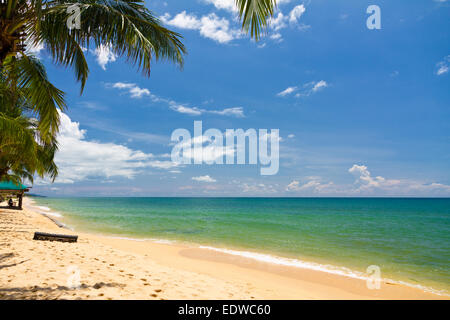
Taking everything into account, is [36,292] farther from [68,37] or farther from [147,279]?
[68,37]

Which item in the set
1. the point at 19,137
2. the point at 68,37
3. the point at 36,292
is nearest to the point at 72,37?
the point at 68,37

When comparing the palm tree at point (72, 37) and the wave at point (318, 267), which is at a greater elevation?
the palm tree at point (72, 37)

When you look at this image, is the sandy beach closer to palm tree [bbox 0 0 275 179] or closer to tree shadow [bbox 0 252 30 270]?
tree shadow [bbox 0 252 30 270]

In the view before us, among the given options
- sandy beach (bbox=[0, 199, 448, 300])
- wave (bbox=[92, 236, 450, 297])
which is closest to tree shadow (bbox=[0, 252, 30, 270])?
sandy beach (bbox=[0, 199, 448, 300])

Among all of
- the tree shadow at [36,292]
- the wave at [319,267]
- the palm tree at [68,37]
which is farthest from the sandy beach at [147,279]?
the palm tree at [68,37]

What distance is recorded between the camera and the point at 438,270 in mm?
9164

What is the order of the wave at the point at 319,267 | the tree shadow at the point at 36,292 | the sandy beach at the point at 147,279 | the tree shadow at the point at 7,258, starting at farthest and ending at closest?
the wave at the point at 319,267 → the tree shadow at the point at 7,258 → the sandy beach at the point at 147,279 → the tree shadow at the point at 36,292

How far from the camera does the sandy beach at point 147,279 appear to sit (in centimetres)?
395

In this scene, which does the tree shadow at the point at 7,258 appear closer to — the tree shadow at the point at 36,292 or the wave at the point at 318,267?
the tree shadow at the point at 36,292

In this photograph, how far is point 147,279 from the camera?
493 cm
